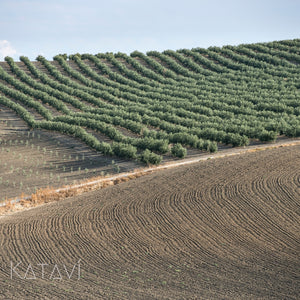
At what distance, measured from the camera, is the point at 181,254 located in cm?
→ 1602

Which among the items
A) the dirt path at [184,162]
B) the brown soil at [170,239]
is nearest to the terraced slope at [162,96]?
the dirt path at [184,162]

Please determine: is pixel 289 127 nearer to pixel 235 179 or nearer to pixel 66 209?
pixel 235 179

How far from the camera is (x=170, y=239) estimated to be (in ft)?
56.9

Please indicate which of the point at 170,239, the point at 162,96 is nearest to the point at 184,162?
the point at 170,239

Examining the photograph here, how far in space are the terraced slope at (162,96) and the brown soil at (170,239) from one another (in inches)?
356

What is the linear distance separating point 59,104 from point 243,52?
4330cm

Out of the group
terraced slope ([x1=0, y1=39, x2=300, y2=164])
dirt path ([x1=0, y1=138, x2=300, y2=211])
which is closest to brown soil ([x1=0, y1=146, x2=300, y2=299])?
dirt path ([x1=0, y1=138, x2=300, y2=211])

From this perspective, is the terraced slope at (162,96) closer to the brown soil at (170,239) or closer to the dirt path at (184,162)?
the dirt path at (184,162)

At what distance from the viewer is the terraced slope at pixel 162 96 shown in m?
37.7

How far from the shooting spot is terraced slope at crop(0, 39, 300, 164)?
3772 centimetres

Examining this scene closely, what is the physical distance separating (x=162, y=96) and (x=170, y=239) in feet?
129

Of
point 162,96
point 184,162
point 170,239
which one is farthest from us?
point 162,96

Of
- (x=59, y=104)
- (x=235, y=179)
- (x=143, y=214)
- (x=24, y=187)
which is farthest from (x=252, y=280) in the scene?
(x=59, y=104)

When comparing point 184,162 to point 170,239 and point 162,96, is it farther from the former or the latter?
point 162,96
